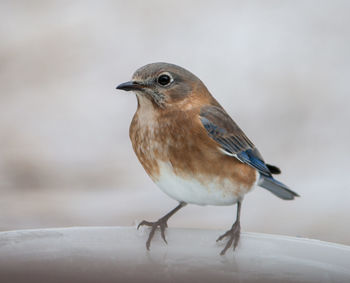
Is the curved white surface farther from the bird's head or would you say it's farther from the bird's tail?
the bird's tail

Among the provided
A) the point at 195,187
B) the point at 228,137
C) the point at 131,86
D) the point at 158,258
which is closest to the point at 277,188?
the point at 228,137

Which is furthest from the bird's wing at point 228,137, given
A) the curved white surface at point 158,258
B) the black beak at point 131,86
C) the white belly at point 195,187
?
the curved white surface at point 158,258

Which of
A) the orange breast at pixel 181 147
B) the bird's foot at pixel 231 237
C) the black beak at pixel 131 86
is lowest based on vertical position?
the bird's foot at pixel 231 237

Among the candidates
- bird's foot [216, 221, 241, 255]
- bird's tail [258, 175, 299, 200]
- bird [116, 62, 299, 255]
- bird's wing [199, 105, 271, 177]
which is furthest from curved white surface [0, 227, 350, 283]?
bird's tail [258, 175, 299, 200]

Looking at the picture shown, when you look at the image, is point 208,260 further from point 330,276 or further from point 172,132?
point 172,132

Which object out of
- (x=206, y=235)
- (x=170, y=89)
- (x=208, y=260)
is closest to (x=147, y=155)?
(x=170, y=89)

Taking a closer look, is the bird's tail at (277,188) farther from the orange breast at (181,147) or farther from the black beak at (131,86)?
the black beak at (131,86)
